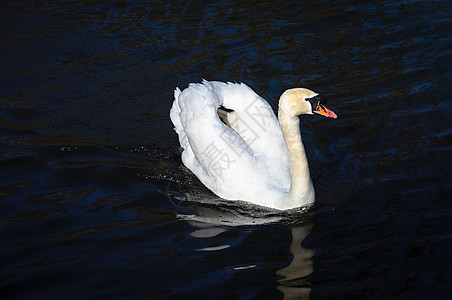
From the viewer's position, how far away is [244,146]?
7078 mm

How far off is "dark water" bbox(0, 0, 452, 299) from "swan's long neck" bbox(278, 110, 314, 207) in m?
0.21

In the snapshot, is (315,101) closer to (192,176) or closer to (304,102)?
(304,102)

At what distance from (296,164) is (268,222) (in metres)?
0.69

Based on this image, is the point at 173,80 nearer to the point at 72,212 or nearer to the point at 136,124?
the point at 136,124

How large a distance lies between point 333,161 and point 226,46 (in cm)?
385

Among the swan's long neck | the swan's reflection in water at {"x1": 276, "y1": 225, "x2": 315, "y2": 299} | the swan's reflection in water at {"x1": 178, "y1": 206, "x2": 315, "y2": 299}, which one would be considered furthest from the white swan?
the swan's reflection in water at {"x1": 276, "y1": 225, "x2": 315, "y2": 299}

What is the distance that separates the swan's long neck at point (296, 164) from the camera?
20.0 feet

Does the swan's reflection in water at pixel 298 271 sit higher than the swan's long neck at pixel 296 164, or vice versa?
the swan's long neck at pixel 296 164

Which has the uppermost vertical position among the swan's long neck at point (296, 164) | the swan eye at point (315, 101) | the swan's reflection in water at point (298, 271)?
the swan eye at point (315, 101)

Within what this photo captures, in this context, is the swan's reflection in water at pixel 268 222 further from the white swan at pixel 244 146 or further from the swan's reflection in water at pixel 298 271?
the white swan at pixel 244 146

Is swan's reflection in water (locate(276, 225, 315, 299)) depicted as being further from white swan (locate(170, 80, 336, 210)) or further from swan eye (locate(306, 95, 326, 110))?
swan eye (locate(306, 95, 326, 110))

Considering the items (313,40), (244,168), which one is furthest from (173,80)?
(244,168)

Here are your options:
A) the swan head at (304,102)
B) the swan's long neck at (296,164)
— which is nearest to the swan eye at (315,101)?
the swan head at (304,102)

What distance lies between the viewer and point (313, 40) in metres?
10.5
